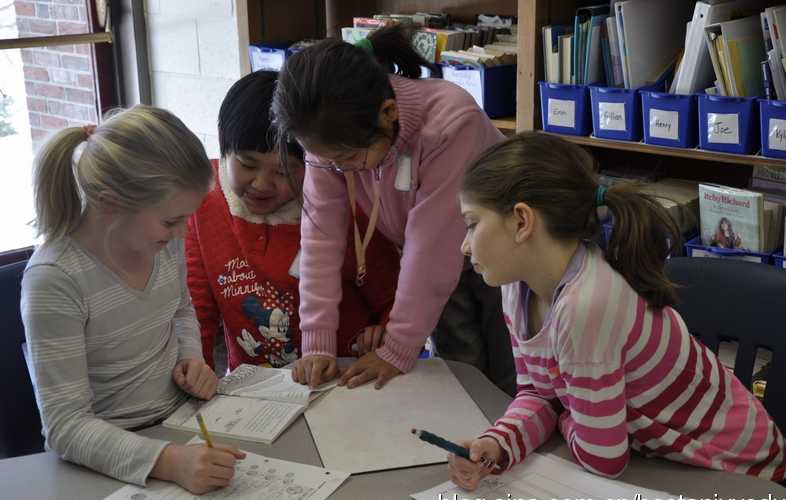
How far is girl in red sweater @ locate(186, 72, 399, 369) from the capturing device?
5.31 feet

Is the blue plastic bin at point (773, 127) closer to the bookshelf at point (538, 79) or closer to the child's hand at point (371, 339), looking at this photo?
the bookshelf at point (538, 79)

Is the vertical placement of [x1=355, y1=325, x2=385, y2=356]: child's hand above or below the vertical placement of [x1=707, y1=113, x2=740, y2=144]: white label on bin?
below

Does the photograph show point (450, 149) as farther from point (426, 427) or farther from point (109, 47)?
point (109, 47)

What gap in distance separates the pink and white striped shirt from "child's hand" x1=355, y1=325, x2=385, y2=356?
346mm

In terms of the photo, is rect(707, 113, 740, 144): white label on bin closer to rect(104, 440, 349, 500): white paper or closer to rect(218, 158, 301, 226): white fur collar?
rect(218, 158, 301, 226): white fur collar

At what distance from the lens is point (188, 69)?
3064 millimetres

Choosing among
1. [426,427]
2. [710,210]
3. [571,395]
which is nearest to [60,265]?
[426,427]

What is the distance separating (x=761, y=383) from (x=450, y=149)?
2.79 ft

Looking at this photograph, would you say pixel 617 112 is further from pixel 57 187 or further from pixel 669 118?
pixel 57 187

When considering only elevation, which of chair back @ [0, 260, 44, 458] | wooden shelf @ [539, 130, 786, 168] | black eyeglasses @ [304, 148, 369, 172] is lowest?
chair back @ [0, 260, 44, 458]

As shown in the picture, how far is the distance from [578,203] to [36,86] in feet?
8.36

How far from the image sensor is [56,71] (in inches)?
121

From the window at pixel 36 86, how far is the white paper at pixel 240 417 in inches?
77.2

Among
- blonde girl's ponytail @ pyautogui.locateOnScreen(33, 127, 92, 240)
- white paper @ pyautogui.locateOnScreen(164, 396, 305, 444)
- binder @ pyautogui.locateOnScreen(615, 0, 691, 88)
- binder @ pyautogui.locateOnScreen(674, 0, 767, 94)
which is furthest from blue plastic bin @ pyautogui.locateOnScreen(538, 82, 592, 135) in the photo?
blonde girl's ponytail @ pyautogui.locateOnScreen(33, 127, 92, 240)
